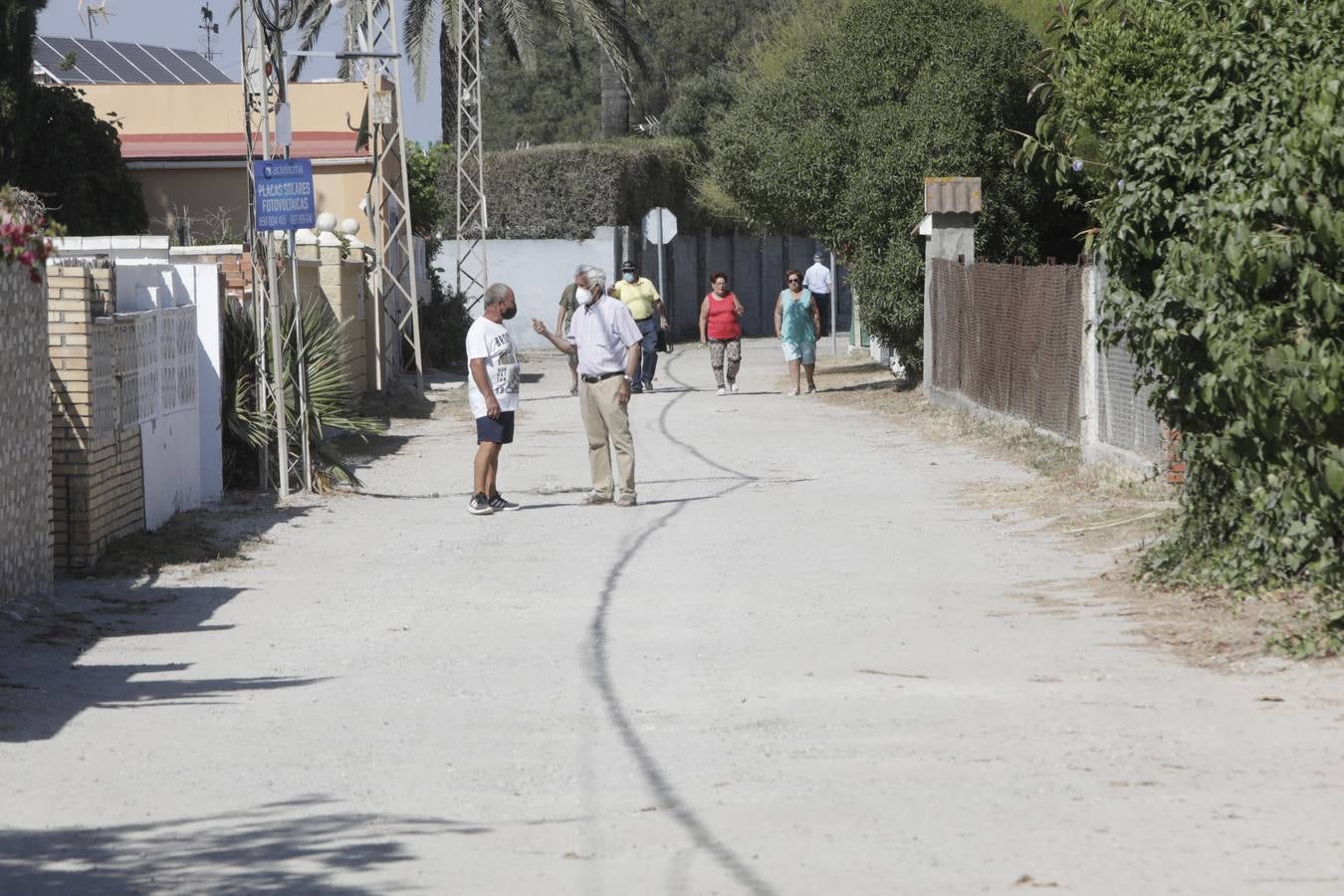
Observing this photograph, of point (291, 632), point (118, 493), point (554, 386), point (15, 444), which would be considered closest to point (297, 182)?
point (118, 493)

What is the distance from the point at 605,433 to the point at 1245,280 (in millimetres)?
7126

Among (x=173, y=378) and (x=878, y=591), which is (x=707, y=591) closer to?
(x=878, y=591)

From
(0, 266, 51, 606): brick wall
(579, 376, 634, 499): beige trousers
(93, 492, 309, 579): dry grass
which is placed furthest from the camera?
(579, 376, 634, 499): beige trousers

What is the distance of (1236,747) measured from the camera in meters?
6.43

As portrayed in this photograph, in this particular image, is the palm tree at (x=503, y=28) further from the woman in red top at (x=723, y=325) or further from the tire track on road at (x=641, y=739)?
the tire track on road at (x=641, y=739)

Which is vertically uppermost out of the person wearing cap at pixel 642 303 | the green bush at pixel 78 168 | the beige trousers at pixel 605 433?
the green bush at pixel 78 168

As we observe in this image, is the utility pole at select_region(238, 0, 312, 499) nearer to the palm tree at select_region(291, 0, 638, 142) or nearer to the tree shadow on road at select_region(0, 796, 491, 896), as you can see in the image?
the tree shadow on road at select_region(0, 796, 491, 896)

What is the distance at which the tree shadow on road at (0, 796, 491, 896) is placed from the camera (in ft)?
16.9

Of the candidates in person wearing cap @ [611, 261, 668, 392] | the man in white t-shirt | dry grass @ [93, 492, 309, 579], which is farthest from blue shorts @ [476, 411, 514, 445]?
person wearing cap @ [611, 261, 668, 392]

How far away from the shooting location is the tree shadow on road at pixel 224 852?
5.14 meters

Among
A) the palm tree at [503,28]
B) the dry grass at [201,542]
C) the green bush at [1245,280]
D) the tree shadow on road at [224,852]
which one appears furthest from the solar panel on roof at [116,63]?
the tree shadow on road at [224,852]

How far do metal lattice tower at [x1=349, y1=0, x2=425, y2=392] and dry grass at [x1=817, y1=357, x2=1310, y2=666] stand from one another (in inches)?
263

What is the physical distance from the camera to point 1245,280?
A: 26.6 feet

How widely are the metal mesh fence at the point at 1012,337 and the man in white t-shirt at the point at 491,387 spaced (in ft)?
16.7
